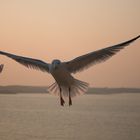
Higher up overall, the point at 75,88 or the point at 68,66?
the point at 68,66

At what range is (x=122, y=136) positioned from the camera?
1709 centimetres

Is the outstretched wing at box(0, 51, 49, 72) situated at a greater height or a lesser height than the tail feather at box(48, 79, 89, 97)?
greater

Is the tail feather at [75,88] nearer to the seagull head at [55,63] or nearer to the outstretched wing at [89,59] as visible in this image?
the outstretched wing at [89,59]

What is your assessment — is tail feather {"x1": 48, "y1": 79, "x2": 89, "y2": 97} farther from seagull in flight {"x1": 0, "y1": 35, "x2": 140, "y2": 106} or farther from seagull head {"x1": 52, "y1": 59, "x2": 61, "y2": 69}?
seagull head {"x1": 52, "y1": 59, "x2": 61, "y2": 69}

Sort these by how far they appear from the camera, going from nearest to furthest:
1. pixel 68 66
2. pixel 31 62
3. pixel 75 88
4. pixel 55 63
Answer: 1. pixel 55 63
2. pixel 68 66
3. pixel 31 62
4. pixel 75 88

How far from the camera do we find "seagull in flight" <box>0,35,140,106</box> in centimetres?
401

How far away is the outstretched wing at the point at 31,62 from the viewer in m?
4.20

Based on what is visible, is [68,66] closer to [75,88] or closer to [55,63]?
[55,63]

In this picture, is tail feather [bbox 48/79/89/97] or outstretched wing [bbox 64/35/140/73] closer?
outstretched wing [bbox 64/35/140/73]

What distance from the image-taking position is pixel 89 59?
422 cm

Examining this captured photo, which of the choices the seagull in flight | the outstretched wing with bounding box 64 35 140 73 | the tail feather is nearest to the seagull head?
the seagull in flight

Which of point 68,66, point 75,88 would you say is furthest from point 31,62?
point 75,88

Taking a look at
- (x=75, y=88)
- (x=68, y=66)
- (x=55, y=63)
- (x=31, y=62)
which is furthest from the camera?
(x=75, y=88)

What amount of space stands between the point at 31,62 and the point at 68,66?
15.8 inches
